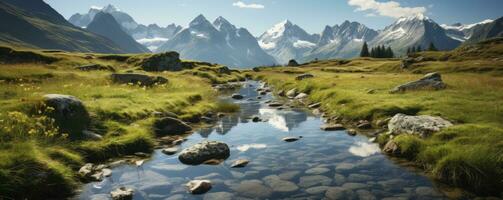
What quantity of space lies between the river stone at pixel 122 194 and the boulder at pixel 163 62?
70214 mm

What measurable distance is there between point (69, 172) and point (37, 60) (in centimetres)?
5491

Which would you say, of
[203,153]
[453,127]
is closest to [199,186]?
[203,153]

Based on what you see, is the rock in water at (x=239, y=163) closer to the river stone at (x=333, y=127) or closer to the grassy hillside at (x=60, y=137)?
the grassy hillside at (x=60, y=137)

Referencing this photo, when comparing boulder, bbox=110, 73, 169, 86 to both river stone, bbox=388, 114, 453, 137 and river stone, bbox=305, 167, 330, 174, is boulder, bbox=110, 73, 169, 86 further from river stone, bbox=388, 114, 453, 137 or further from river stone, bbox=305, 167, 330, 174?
river stone, bbox=305, 167, 330, 174

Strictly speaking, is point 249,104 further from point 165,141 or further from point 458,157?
point 458,157

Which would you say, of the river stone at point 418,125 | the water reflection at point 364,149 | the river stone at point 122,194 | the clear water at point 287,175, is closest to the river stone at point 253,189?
the clear water at point 287,175

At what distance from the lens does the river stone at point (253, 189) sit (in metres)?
13.5

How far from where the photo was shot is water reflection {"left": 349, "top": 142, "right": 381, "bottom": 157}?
61.2 ft

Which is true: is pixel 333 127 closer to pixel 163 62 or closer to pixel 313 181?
→ pixel 313 181

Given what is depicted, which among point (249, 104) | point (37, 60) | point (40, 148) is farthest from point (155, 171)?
point (37, 60)

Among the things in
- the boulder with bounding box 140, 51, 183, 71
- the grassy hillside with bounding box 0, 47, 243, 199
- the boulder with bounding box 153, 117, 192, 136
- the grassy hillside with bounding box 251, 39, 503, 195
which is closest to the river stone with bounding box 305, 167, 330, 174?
the grassy hillside with bounding box 251, 39, 503, 195

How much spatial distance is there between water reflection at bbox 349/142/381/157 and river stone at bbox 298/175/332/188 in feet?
13.3

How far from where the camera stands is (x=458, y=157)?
46.6ft

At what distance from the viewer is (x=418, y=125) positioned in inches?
749
